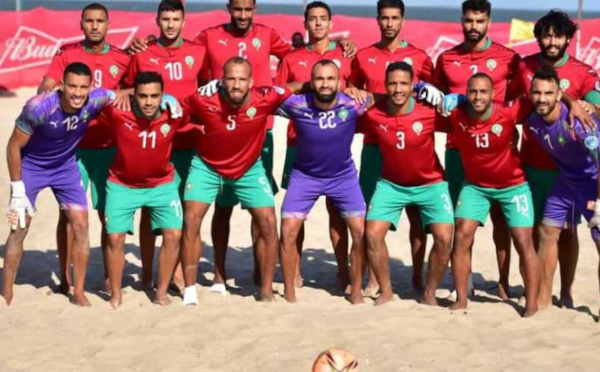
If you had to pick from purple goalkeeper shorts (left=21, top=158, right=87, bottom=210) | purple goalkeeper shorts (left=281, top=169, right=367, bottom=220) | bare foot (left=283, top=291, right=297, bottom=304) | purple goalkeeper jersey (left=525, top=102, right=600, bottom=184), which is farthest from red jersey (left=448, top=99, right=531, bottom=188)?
purple goalkeeper shorts (left=21, top=158, right=87, bottom=210)

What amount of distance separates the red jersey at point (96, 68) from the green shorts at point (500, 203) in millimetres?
3064

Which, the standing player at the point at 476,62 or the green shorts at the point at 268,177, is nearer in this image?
the standing player at the point at 476,62

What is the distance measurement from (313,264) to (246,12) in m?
2.92

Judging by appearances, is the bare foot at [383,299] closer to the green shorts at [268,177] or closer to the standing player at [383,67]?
the standing player at [383,67]

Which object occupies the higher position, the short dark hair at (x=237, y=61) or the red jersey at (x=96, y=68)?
the short dark hair at (x=237, y=61)

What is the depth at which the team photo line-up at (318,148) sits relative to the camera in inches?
370

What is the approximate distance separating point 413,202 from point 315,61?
5.11ft

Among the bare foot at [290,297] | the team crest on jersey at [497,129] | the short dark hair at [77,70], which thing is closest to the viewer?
the short dark hair at [77,70]

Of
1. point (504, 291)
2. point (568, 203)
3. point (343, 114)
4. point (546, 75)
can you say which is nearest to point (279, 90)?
point (343, 114)

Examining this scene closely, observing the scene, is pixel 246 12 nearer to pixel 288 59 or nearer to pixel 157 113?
pixel 288 59

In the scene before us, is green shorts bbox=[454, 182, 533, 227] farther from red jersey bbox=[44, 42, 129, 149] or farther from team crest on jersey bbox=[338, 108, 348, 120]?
red jersey bbox=[44, 42, 129, 149]

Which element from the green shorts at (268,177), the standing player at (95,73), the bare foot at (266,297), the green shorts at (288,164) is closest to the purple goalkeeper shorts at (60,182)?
the standing player at (95,73)

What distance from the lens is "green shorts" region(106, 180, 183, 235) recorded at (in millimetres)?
9703

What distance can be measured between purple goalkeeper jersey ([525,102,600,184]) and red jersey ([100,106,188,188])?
113 inches
